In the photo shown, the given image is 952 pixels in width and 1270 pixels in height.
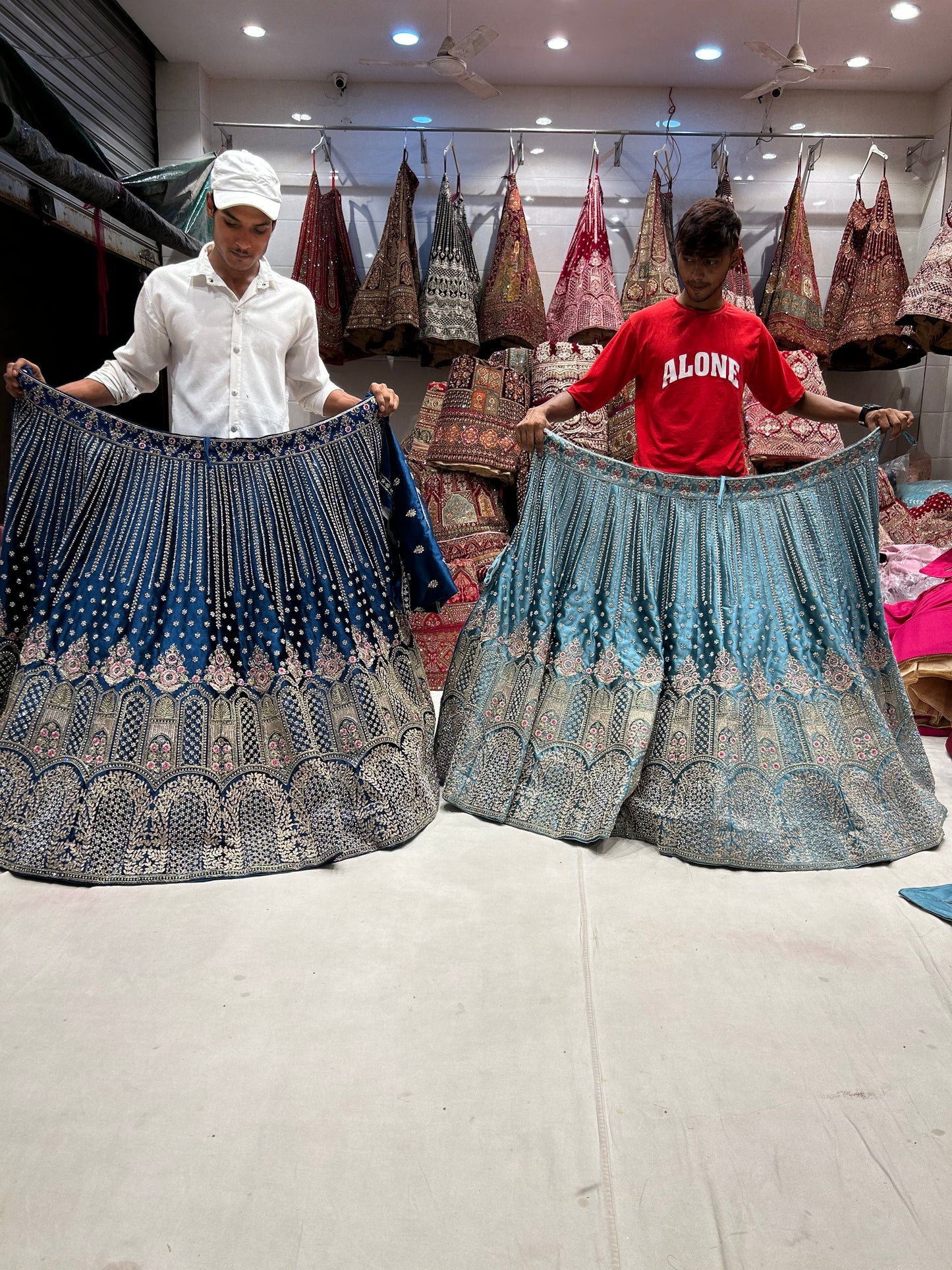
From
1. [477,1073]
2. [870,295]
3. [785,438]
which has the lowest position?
[477,1073]

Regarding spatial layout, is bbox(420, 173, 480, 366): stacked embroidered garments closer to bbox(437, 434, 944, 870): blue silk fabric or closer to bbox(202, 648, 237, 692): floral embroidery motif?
bbox(437, 434, 944, 870): blue silk fabric

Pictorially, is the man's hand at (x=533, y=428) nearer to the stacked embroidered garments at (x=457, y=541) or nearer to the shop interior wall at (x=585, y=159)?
the stacked embroidered garments at (x=457, y=541)

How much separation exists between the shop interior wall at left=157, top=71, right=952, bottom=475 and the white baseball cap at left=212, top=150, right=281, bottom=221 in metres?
3.15

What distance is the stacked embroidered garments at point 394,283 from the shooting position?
464 cm

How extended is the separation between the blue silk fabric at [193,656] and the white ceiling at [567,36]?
308 cm

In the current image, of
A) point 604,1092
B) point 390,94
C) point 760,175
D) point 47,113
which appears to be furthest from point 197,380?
point 760,175

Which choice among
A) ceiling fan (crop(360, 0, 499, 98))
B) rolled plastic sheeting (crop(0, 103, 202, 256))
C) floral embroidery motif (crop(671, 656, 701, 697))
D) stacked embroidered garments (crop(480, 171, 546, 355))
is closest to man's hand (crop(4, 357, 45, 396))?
rolled plastic sheeting (crop(0, 103, 202, 256))

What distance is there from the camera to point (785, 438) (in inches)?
174

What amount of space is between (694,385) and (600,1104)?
1795mm

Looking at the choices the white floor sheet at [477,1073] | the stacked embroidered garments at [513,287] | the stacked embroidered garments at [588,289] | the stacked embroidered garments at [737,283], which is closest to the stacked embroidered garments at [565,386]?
the stacked embroidered garments at [588,289]

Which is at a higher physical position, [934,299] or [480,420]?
[934,299]

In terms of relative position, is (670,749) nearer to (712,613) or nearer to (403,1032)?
(712,613)

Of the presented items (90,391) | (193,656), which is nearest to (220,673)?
(193,656)

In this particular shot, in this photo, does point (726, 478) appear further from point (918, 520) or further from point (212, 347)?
point (918, 520)
